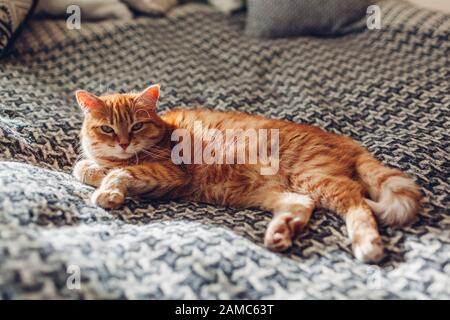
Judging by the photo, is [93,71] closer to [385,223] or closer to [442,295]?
[385,223]

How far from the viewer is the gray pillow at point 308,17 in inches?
91.0

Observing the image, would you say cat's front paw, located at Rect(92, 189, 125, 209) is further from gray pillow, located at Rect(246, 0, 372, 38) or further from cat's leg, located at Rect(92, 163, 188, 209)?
gray pillow, located at Rect(246, 0, 372, 38)

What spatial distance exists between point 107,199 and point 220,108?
2.41 feet

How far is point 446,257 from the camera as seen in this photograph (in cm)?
103

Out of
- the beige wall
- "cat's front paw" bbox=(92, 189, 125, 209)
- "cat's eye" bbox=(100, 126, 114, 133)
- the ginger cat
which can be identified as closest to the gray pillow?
the beige wall

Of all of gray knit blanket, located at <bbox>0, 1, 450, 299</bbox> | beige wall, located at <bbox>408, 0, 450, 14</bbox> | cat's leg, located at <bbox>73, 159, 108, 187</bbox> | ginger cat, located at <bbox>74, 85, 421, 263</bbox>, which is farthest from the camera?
beige wall, located at <bbox>408, 0, 450, 14</bbox>

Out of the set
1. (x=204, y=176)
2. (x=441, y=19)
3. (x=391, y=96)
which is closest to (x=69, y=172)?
(x=204, y=176)

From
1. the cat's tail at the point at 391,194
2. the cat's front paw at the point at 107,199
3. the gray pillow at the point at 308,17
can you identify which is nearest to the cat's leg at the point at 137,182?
the cat's front paw at the point at 107,199

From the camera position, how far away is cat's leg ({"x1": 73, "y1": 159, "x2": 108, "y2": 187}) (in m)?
1.38

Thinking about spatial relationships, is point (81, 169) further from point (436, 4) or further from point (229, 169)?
point (436, 4)

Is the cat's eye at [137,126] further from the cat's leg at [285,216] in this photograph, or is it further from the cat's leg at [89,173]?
the cat's leg at [285,216]

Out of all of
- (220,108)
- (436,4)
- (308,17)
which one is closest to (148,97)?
(220,108)

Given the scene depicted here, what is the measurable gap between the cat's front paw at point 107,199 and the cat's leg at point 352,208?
20.9 inches

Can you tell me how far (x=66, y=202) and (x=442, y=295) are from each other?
915 millimetres
